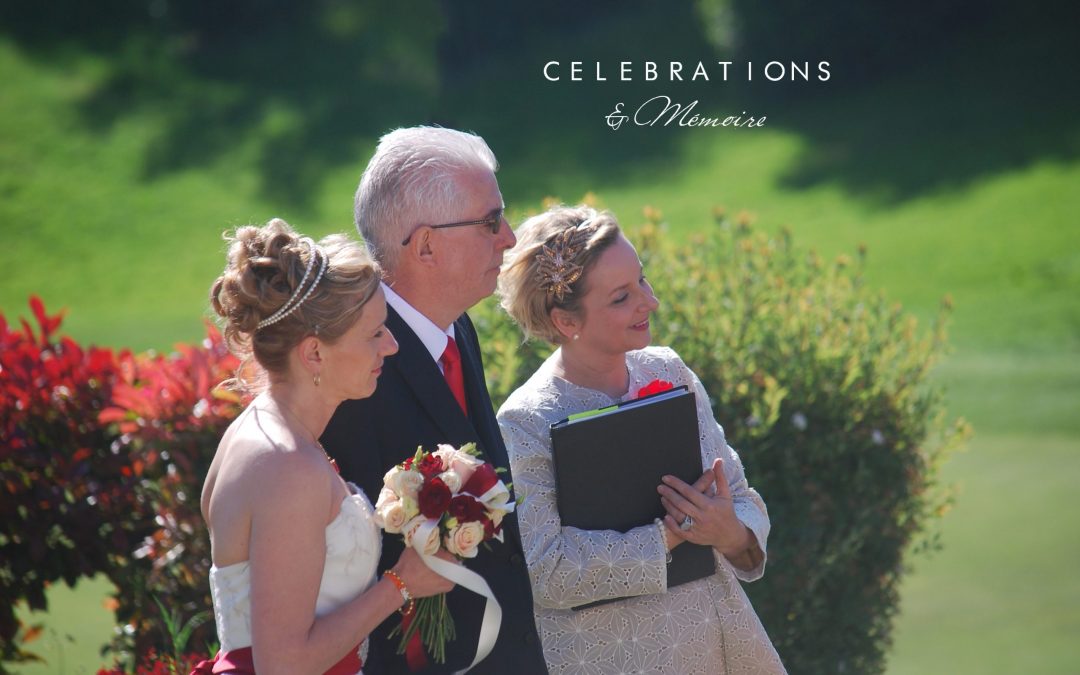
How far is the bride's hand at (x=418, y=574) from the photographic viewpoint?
9.44 feet

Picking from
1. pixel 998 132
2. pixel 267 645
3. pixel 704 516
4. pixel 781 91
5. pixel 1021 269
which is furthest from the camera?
pixel 781 91

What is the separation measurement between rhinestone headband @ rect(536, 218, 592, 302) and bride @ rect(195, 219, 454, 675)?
97cm

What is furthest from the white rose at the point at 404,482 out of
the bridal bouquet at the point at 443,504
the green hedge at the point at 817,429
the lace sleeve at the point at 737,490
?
the green hedge at the point at 817,429

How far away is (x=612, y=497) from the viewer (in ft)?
11.9

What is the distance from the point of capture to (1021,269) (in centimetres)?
2103

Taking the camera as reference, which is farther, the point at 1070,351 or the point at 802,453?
the point at 1070,351

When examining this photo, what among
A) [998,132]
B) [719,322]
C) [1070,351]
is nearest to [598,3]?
[998,132]

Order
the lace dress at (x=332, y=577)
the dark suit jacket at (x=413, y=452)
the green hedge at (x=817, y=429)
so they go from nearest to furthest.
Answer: the lace dress at (x=332, y=577), the dark suit jacket at (x=413, y=452), the green hedge at (x=817, y=429)

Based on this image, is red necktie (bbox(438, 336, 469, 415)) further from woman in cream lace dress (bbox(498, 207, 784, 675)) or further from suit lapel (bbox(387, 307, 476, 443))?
woman in cream lace dress (bbox(498, 207, 784, 675))

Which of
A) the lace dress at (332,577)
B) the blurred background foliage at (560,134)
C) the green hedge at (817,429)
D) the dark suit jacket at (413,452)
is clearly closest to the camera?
the lace dress at (332,577)

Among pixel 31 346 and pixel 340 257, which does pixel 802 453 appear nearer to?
pixel 340 257

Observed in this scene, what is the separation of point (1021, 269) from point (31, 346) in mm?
18705

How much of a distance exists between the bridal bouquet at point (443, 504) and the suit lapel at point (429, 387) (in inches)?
13.4

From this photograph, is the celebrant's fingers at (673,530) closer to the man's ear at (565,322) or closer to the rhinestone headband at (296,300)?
the man's ear at (565,322)
